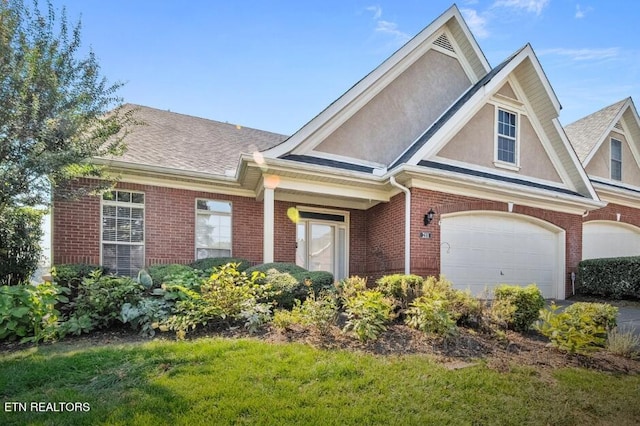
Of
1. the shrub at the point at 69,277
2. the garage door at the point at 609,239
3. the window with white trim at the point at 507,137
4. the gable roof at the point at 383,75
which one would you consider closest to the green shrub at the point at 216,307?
the shrub at the point at 69,277

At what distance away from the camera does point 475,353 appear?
5.22 meters

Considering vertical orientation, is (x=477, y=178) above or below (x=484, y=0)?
below

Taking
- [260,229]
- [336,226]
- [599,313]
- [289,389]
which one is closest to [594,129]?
[336,226]

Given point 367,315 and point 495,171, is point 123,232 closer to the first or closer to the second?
point 367,315

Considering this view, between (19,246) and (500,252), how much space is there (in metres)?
12.2

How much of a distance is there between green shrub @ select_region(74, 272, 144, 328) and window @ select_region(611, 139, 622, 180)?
1692 cm

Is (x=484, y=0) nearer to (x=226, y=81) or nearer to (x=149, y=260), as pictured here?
(x=226, y=81)

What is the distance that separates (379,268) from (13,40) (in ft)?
29.8

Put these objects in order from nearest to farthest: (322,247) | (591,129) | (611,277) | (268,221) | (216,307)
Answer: (216,307) → (268,221) → (611,277) → (322,247) → (591,129)

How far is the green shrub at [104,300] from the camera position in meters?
6.26

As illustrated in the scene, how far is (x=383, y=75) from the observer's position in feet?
36.5

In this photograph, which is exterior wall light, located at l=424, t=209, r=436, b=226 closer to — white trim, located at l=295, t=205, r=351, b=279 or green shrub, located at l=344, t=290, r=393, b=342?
white trim, located at l=295, t=205, r=351, b=279

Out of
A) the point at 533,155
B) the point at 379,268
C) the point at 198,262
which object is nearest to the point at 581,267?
the point at 533,155

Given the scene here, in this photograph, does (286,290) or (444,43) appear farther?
(444,43)
